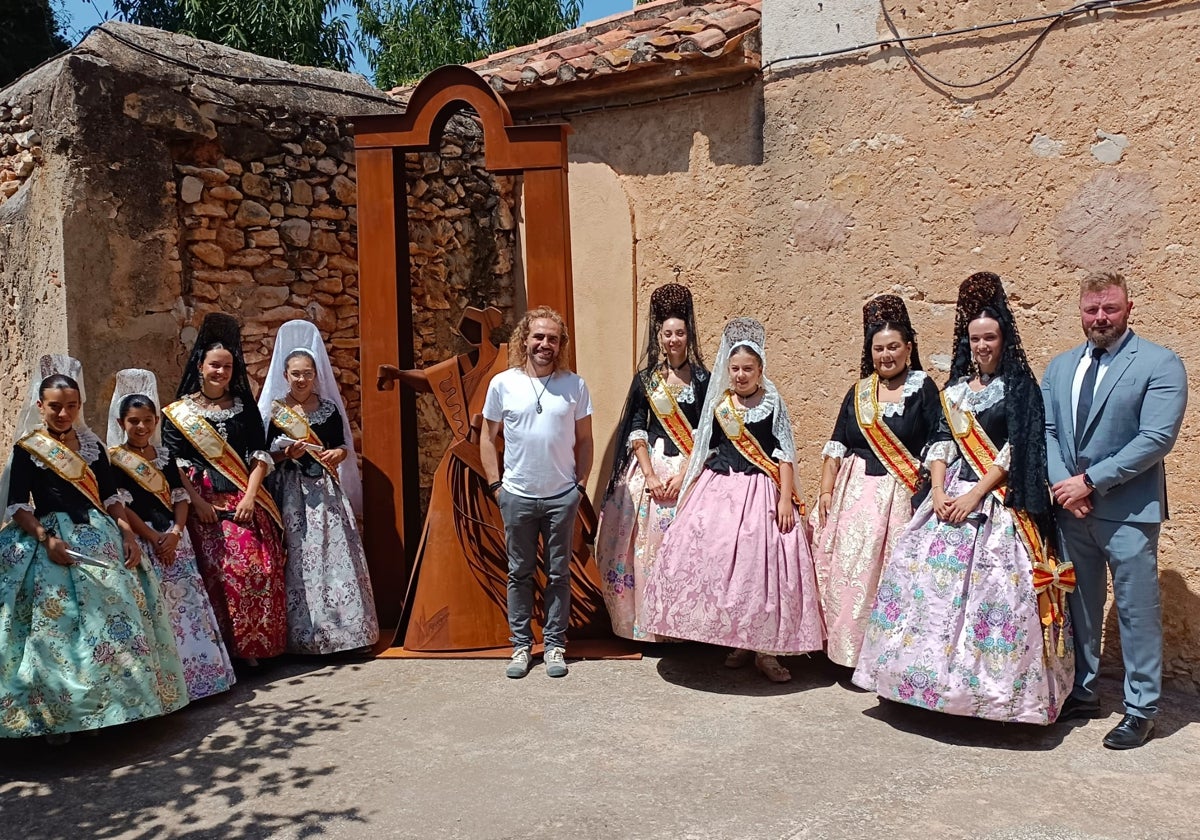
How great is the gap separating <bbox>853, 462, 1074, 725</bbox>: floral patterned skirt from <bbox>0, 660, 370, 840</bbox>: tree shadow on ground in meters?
2.14

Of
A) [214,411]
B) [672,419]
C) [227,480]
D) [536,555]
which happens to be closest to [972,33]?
[672,419]

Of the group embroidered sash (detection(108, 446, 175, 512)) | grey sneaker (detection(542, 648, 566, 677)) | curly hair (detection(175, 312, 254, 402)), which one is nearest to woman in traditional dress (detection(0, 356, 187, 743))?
embroidered sash (detection(108, 446, 175, 512))

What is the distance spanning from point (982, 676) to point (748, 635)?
99 centimetres

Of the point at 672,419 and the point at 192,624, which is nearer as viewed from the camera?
the point at 192,624

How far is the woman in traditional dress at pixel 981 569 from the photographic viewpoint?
390 cm

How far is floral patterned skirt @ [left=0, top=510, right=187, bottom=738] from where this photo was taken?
374cm

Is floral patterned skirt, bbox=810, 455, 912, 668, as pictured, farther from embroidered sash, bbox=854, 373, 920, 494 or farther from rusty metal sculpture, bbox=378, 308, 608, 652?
rusty metal sculpture, bbox=378, 308, 608, 652

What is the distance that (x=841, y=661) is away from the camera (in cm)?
456

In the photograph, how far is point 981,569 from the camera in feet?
13.1

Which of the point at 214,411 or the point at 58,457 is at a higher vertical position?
the point at 214,411

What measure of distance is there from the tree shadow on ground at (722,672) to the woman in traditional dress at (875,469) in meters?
0.24

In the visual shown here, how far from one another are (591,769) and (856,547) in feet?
5.24

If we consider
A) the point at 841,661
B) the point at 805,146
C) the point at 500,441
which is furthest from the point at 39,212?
the point at 841,661

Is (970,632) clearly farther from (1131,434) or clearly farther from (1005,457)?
(1131,434)
